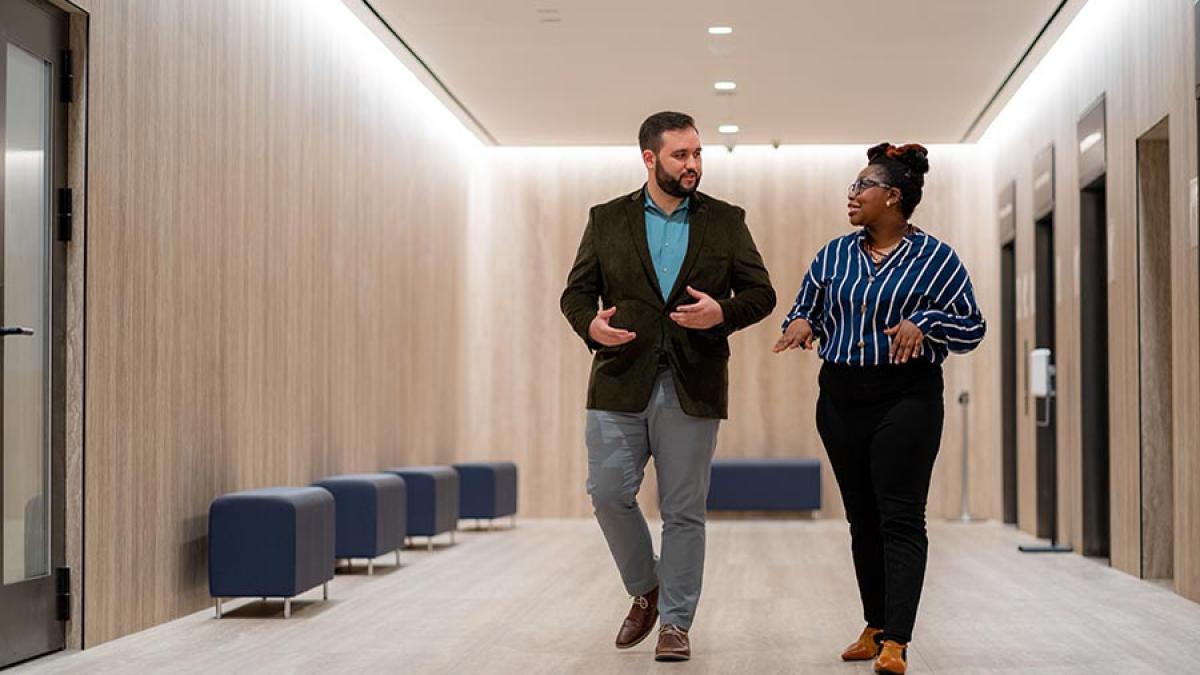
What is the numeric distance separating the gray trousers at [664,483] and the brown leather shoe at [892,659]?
0.61 metres

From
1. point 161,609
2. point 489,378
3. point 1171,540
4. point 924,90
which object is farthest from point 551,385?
point 161,609

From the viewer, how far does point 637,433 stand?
480 centimetres

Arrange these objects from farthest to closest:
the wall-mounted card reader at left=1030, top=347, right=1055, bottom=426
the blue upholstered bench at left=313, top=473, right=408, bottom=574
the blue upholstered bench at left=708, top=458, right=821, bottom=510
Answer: the blue upholstered bench at left=708, top=458, right=821, bottom=510, the wall-mounted card reader at left=1030, top=347, right=1055, bottom=426, the blue upholstered bench at left=313, top=473, right=408, bottom=574

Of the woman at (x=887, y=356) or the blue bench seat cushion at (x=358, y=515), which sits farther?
the blue bench seat cushion at (x=358, y=515)

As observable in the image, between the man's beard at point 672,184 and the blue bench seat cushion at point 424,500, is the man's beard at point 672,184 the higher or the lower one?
the higher one

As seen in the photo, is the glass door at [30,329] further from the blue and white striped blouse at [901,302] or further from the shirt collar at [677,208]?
the blue and white striped blouse at [901,302]

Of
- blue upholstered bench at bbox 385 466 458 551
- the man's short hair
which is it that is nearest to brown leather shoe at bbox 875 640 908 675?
the man's short hair

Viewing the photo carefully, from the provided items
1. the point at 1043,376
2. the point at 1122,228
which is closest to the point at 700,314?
the point at 1122,228

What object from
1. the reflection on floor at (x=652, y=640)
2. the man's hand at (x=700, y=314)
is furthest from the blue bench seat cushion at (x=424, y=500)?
the man's hand at (x=700, y=314)

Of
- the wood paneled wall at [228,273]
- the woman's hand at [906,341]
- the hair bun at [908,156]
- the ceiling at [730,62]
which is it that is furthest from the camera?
the ceiling at [730,62]

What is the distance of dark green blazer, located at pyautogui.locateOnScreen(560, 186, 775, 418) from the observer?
471 cm

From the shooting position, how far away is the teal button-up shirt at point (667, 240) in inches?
191

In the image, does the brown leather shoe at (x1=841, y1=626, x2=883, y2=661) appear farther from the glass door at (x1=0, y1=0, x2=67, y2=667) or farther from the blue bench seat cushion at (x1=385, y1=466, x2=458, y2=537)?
the blue bench seat cushion at (x1=385, y1=466, x2=458, y2=537)

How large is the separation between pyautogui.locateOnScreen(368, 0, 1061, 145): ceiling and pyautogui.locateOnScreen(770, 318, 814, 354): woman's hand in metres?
4.51
